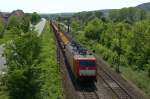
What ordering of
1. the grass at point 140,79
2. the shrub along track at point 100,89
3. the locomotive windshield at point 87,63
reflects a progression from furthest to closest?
the grass at point 140,79 → the locomotive windshield at point 87,63 → the shrub along track at point 100,89

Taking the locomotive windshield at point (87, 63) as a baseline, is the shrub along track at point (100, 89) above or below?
below

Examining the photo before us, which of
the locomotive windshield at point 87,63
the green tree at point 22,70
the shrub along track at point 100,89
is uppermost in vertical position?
the green tree at point 22,70

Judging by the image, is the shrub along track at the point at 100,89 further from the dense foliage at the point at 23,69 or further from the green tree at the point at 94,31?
the green tree at the point at 94,31

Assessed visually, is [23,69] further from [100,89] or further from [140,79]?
[140,79]

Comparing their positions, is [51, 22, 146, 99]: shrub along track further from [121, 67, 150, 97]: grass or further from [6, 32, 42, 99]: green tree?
[6, 32, 42, 99]: green tree

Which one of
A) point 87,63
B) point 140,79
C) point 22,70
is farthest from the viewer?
point 140,79

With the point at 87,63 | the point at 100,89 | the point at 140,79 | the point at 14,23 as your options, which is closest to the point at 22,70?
the point at 87,63

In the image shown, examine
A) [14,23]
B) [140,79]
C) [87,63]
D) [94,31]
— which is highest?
[14,23]

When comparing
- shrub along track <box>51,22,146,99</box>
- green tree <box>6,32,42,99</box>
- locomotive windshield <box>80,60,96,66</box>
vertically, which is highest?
green tree <box>6,32,42,99</box>

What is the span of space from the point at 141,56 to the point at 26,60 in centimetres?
2769

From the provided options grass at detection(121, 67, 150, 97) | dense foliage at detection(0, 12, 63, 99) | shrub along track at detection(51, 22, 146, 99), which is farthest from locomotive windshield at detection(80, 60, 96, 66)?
dense foliage at detection(0, 12, 63, 99)

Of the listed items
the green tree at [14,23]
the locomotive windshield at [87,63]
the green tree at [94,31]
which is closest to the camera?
the green tree at [14,23]

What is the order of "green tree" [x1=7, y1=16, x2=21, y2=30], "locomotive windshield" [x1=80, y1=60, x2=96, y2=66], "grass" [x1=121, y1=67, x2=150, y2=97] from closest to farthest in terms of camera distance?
"green tree" [x1=7, y1=16, x2=21, y2=30], "locomotive windshield" [x1=80, y1=60, x2=96, y2=66], "grass" [x1=121, y1=67, x2=150, y2=97]

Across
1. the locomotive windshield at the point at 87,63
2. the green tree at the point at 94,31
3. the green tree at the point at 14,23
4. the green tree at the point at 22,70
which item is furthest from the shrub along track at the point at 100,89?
the green tree at the point at 94,31
